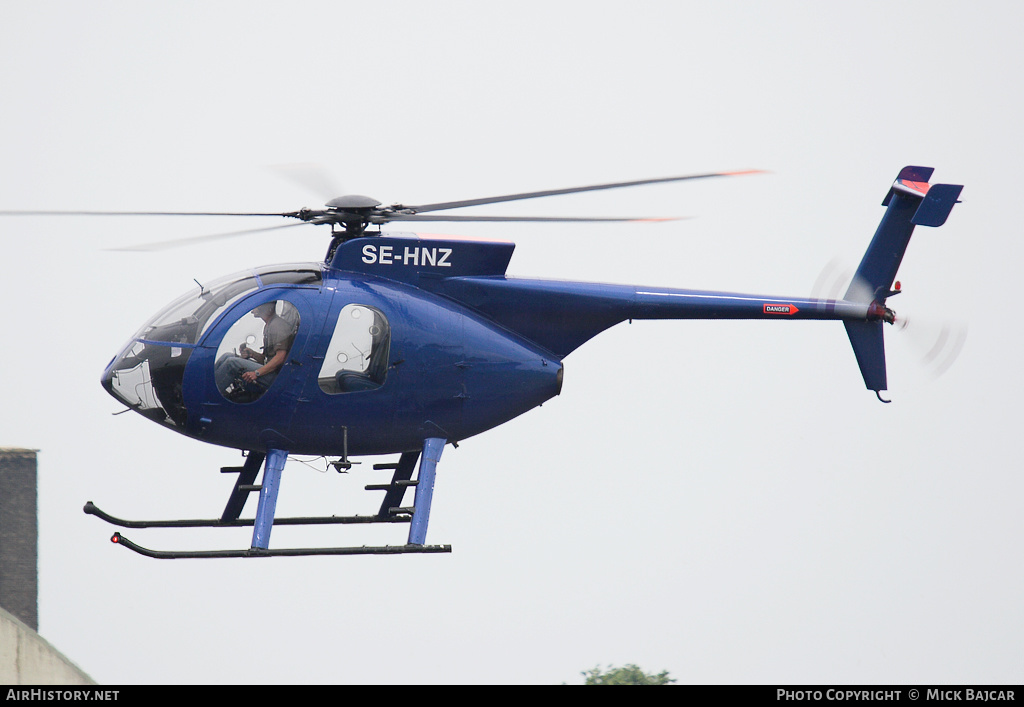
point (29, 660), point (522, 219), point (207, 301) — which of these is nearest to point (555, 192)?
point (522, 219)

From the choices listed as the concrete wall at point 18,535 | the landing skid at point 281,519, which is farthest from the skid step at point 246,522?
the concrete wall at point 18,535

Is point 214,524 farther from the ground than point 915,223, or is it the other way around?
point 915,223

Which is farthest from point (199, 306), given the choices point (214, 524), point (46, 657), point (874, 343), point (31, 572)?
point (31, 572)

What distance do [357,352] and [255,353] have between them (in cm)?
104

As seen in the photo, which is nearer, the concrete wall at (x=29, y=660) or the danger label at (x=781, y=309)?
the danger label at (x=781, y=309)

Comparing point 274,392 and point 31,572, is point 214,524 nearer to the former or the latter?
point 274,392

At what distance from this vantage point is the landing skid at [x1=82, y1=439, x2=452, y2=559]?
45.2 feet

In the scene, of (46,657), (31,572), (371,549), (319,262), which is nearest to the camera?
(371,549)

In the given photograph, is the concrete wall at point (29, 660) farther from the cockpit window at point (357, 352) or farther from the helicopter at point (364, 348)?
the cockpit window at point (357, 352)

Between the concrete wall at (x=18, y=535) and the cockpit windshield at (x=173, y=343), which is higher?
the cockpit windshield at (x=173, y=343)

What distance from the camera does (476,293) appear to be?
14922 mm

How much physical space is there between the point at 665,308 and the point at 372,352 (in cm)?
339

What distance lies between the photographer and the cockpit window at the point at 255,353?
14070mm

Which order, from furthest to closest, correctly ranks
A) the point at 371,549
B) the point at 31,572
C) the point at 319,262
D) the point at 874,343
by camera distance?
the point at 31,572 < the point at 874,343 < the point at 319,262 < the point at 371,549
